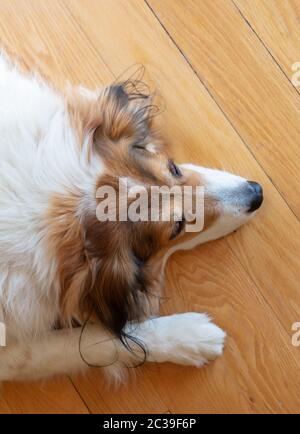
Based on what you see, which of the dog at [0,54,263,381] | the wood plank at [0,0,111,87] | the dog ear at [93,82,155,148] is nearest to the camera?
the dog at [0,54,263,381]

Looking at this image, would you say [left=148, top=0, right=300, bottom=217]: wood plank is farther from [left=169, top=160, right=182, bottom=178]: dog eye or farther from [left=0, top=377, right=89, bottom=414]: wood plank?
[left=0, top=377, right=89, bottom=414]: wood plank

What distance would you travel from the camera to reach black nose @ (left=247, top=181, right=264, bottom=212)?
1.70 m

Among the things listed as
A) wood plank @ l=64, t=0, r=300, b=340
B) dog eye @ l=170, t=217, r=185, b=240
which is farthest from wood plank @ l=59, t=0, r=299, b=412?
dog eye @ l=170, t=217, r=185, b=240

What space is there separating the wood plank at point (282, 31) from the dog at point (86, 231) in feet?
1.73

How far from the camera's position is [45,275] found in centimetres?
128

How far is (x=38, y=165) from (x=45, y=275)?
0.27 metres

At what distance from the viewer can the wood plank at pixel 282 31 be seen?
188 cm

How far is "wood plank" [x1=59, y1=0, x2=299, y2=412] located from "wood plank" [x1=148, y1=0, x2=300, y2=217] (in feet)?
0.16

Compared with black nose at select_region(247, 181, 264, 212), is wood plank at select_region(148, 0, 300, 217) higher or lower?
higher

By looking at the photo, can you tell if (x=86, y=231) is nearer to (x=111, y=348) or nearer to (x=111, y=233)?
(x=111, y=233)

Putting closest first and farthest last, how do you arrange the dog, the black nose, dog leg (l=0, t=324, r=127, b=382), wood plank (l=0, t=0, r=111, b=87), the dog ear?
1. the dog
2. the dog ear
3. dog leg (l=0, t=324, r=127, b=382)
4. the black nose
5. wood plank (l=0, t=0, r=111, b=87)

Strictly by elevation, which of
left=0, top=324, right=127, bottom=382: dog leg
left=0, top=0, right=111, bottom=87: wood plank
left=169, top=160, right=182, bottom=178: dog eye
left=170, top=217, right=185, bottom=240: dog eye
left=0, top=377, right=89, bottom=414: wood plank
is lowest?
left=0, top=377, right=89, bottom=414: wood plank

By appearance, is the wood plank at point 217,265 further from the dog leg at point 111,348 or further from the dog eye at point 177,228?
the dog eye at point 177,228

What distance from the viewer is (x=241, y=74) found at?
187 centimetres
